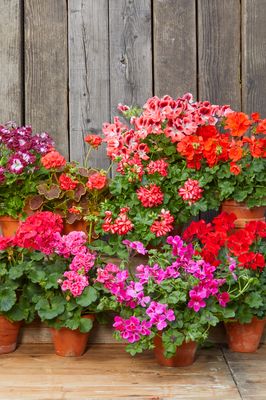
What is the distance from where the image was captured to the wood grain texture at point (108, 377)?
2365 mm

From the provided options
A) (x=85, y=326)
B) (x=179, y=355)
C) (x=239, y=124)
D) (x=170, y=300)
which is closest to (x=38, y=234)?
(x=85, y=326)

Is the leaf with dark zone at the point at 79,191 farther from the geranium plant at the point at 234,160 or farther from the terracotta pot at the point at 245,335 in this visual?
the terracotta pot at the point at 245,335

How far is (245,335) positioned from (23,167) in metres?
1.18

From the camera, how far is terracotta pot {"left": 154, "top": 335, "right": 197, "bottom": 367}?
2.61 m

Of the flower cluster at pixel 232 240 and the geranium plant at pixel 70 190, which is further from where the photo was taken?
the geranium plant at pixel 70 190

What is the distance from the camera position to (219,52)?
332 centimetres

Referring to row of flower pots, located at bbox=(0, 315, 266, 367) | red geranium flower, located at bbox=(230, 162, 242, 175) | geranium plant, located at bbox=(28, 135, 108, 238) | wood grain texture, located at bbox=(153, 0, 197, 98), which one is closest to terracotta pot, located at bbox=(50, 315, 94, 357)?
row of flower pots, located at bbox=(0, 315, 266, 367)

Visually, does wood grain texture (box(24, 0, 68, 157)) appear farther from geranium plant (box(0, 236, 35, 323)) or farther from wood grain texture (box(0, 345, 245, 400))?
wood grain texture (box(0, 345, 245, 400))

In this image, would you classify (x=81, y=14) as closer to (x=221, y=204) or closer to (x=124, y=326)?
(x=221, y=204)

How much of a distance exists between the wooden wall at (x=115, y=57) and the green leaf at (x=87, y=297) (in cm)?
87

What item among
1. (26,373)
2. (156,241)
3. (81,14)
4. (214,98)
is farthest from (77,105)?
(26,373)

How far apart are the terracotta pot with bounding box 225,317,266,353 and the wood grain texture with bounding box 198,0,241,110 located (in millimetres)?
1104

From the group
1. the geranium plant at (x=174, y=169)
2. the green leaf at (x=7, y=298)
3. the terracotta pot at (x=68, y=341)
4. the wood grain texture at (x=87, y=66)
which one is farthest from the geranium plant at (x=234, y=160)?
the green leaf at (x=7, y=298)

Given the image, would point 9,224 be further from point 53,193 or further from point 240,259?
point 240,259
